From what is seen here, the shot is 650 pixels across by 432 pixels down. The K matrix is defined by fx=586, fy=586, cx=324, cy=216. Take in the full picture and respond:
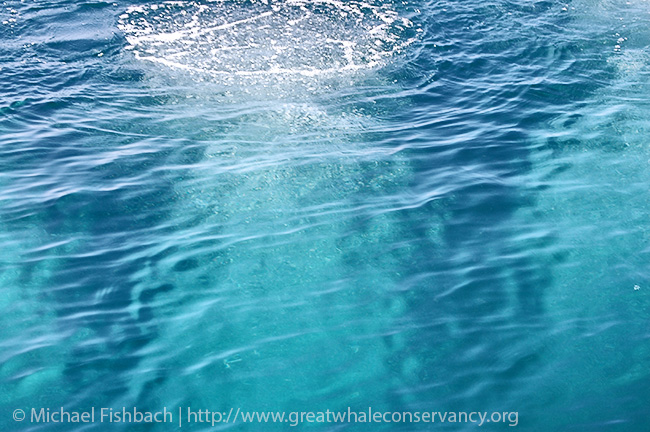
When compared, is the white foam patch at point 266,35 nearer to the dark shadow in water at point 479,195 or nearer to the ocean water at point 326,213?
the ocean water at point 326,213

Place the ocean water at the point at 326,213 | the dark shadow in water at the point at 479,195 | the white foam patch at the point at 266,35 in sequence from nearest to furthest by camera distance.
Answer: the ocean water at the point at 326,213, the dark shadow in water at the point at 479,195, the white foam patch at the point at 266,35

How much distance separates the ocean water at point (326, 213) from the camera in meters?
5.76

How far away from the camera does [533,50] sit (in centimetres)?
1018

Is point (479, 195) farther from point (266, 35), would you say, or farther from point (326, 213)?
point (266, 35)

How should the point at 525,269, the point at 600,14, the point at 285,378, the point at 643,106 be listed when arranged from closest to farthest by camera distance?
the point at 285,378
the point at 525,269
the point at 643,106
the point at 600,14

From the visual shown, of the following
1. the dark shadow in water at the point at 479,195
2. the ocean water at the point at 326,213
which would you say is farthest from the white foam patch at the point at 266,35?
the dark shadow in water at the point at 479,195

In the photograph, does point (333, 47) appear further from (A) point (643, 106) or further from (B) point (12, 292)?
(B) point (12, 292)

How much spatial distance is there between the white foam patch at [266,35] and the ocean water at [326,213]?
52 millimetres

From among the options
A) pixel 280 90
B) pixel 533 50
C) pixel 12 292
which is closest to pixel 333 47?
pixel 280 90

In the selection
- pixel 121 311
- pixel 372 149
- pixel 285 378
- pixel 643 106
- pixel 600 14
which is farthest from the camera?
pixel 600 14

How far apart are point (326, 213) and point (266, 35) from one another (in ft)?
14.7

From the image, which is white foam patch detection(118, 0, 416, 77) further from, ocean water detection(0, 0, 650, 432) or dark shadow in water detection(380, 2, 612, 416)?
dark shadow in water detection(380, 2, 612, 416)

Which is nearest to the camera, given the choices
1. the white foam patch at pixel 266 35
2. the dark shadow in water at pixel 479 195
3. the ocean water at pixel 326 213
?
the ocean water at pixel 326 213

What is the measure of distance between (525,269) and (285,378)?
3.00 m
